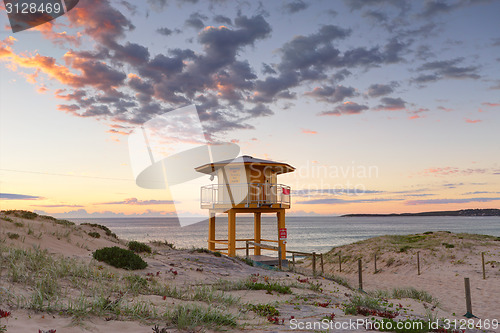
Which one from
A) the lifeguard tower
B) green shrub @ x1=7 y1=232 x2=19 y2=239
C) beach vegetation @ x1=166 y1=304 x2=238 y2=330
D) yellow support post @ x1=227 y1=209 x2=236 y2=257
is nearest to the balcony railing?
the lifeguard tower

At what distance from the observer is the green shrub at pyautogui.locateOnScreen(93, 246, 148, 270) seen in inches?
527

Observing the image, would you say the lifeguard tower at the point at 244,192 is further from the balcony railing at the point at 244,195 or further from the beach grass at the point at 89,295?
Answer: the beach grass at the point at 89,295

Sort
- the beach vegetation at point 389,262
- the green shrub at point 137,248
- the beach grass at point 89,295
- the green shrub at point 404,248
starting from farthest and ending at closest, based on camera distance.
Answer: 1. the green shrub at point 404,248
2. the beach vegetation at point 389,262
3. the green shrub at point 137,248
4. the beach grass at point 89,295

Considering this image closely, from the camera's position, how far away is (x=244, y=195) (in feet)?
A: 86.0

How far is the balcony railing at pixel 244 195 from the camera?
26203 millimetres

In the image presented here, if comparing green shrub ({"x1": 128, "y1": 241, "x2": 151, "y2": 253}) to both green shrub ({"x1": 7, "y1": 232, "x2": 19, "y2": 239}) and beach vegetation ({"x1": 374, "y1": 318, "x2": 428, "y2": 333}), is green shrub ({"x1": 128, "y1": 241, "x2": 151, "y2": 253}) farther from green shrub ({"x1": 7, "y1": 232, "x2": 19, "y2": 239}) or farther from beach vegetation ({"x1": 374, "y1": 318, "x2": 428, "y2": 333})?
beach vegetation ({"x1": 374, "y1": 318, "x2": 428, "y2": 333})

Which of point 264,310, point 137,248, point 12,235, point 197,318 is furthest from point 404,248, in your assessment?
point 12,235

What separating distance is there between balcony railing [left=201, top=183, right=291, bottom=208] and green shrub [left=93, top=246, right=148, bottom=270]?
12554mm

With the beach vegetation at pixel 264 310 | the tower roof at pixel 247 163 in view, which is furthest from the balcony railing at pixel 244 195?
the beach vegetation at pixel 264 310

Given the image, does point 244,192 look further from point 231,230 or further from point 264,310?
point 264,310

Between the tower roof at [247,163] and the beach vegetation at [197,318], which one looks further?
the tower roof at [247,163]

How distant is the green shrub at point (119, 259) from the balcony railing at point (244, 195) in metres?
12.6

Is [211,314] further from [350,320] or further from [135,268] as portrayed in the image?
[135,268]

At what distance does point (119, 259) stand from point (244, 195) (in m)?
13.5
